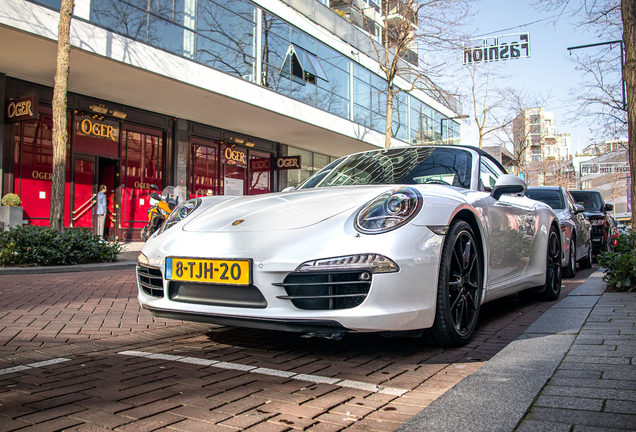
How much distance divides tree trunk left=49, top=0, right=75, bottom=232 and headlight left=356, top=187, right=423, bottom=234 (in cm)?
Answer: 813

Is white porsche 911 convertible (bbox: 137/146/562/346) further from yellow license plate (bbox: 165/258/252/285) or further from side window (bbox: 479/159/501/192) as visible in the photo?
side window (bbox: 479/159/501/192)

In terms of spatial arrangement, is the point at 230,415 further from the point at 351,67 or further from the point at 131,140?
the point at 351,67

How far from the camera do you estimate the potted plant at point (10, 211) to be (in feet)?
37.5

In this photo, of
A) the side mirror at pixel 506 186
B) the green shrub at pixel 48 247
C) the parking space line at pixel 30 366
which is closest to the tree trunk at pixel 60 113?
the green shrub at pixel 48 247

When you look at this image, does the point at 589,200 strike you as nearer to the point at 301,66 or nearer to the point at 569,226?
the point at 569,226

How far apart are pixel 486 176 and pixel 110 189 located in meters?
13.1

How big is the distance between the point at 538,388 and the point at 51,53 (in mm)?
11845

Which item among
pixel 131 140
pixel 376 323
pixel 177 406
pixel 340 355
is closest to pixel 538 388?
pixel 376 323

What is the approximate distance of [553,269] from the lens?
534 cm

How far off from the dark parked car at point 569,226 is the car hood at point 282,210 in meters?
4.79

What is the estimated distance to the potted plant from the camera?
11430 millimetres

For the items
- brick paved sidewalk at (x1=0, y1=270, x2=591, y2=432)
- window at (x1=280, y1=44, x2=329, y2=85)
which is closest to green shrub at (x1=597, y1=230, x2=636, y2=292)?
brick paved sidewalk at (x1=0, y1=270, x2=591, y2=432)

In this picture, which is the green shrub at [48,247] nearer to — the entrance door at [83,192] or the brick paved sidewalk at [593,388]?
the entrance door at [83,192]

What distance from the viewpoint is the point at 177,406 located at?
2.21 meters
